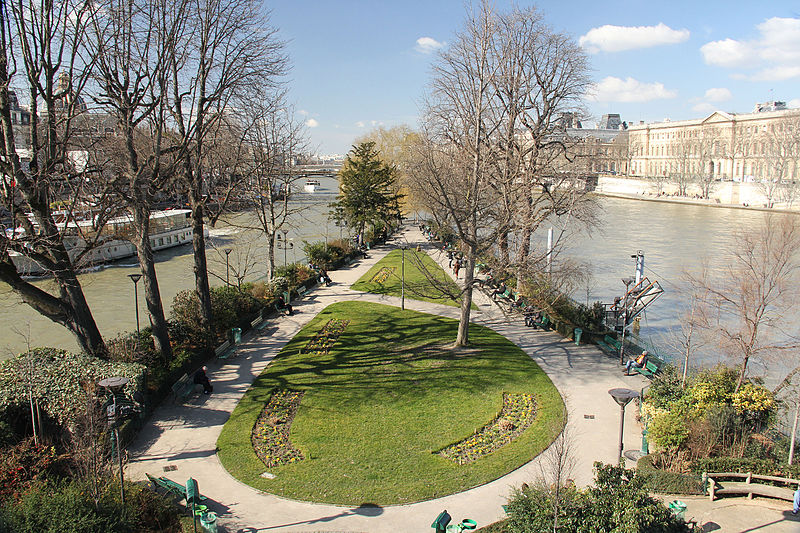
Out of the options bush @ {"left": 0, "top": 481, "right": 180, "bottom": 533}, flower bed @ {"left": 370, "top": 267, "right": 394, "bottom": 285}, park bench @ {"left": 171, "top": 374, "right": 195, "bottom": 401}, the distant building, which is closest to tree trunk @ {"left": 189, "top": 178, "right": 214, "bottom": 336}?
park bench @ {"left": 171, "top": 374, "right": 195, "bottom": 401}

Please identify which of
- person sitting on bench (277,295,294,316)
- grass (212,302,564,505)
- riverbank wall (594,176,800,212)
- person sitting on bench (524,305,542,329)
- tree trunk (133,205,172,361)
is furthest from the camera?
riverbank wall (594,176,800,212)

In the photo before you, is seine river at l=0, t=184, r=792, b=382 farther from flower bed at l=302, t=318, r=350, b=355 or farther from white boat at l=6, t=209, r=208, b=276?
flower bed at l=302, t=318, r=350, b=355

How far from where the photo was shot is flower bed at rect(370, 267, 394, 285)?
31.0m

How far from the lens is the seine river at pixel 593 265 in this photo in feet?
80.5

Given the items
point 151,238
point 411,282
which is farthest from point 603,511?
point 151,238

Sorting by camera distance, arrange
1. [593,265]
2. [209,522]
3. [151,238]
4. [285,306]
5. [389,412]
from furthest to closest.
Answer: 1. [151,238]
2. [593,265]
3. [285,306]
4. [389,412]
5. [209,522]

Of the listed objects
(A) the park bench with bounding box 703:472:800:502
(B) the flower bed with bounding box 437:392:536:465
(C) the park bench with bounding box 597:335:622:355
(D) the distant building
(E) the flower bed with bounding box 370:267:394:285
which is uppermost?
(D) the distant building

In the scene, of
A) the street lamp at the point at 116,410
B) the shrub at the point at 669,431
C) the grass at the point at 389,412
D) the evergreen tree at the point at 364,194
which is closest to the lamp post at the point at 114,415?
the street lamp at the point at 116,410

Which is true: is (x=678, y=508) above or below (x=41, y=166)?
below

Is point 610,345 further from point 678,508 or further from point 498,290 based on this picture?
point 678,508

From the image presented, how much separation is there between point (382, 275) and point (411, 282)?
2.59 m

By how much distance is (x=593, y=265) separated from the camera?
3716 centimetres

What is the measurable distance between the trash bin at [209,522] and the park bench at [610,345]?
14.7 metres

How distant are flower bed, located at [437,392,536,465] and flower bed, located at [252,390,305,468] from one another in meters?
3.65
